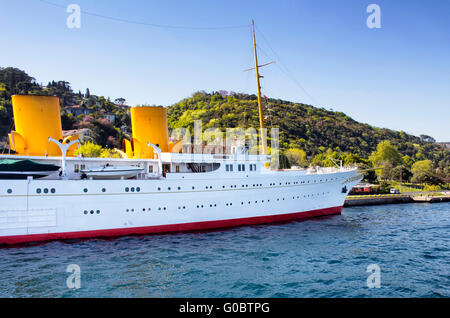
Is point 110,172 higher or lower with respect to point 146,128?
lower

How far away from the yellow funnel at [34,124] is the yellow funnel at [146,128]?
4013 millimetres

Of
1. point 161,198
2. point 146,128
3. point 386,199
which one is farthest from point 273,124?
point 161,198

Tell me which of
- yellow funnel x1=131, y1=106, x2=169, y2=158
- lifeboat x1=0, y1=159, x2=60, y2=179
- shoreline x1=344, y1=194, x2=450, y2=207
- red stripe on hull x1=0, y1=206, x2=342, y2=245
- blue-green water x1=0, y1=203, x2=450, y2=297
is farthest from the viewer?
shoreline x1=344, y1=194, x2=450, y2=207

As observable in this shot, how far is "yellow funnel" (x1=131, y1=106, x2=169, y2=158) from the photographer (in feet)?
55.3

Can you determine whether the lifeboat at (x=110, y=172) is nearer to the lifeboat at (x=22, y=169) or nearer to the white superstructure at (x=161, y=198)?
the white superstructure at (x=161, y=198)

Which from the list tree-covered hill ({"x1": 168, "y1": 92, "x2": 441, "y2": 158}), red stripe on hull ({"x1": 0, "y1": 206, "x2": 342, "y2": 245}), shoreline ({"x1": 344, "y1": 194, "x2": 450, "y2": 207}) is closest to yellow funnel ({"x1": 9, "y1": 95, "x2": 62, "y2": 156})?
red stripe on hull ({"x1": 0, "y1": 206, "x2": 342, "y2": 245})

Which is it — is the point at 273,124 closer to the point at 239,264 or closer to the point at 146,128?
the point at 146,128

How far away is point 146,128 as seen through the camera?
1700cm

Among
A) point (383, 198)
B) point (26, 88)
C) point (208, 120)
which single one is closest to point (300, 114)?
point (208, 120)

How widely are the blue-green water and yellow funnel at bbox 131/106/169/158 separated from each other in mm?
5257

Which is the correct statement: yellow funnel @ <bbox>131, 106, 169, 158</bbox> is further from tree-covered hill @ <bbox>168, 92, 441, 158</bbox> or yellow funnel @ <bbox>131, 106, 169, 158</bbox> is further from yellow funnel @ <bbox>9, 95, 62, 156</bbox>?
tree-covered hill @ <bbox>168, 92, 441, 158</bbox>

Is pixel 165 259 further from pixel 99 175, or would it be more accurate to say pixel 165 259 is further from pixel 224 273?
pixel 99 175

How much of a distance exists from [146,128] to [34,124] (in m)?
5.68
